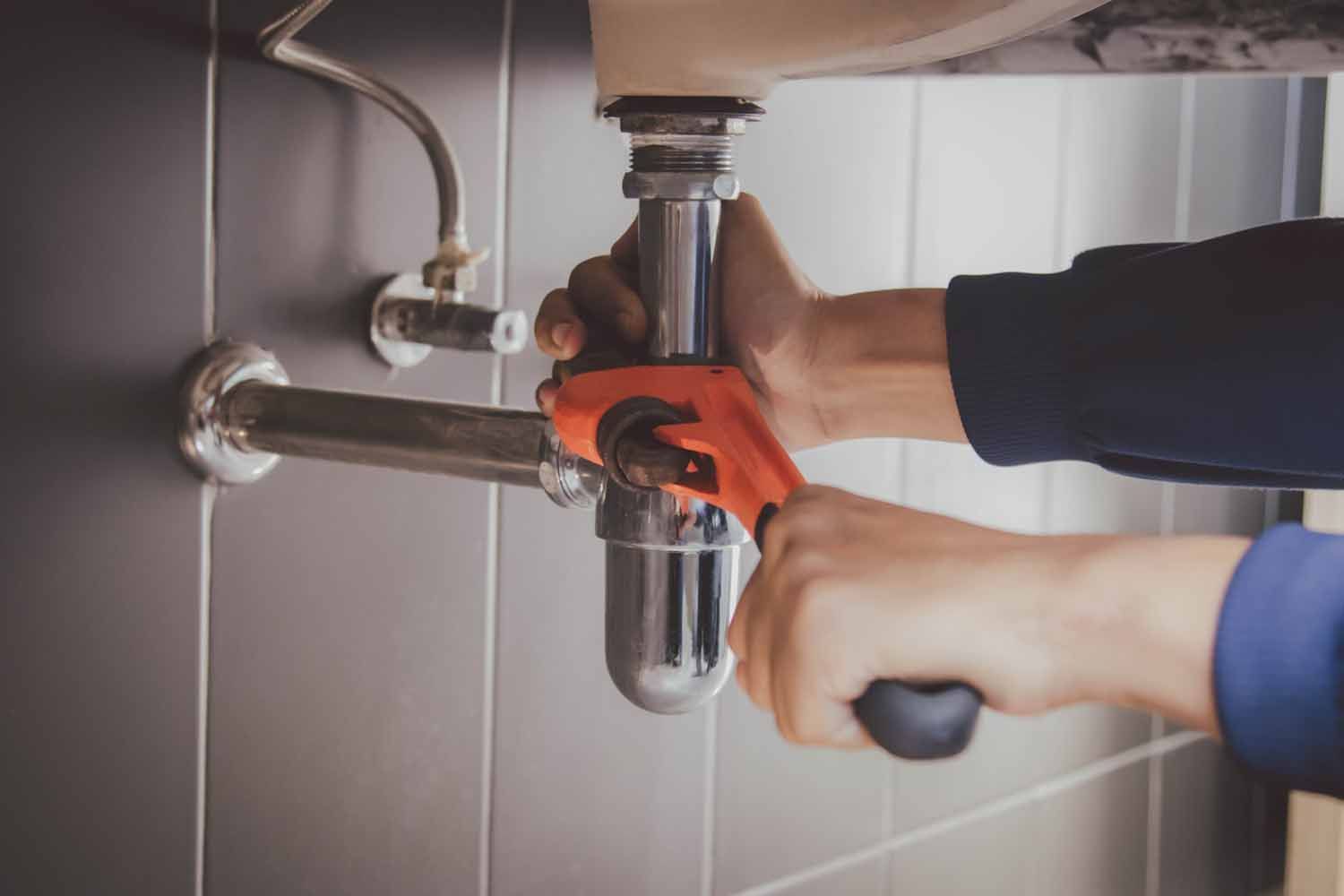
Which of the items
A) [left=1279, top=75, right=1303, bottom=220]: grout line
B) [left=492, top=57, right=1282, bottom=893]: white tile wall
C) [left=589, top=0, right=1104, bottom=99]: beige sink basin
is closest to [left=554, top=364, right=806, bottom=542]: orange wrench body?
[left=589, top=0, right=1104, bottom=99]: beige sink basin

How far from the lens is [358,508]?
79 centimetres

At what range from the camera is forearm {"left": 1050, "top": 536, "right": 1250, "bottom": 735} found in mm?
370

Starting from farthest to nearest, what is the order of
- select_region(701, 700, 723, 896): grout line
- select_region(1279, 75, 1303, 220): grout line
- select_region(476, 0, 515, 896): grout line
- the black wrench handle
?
select_region(1279, 75, 1303, 220): grout line
select_region(701, 700, 723, 896): grout line
select_region(476, 0, 515, 896): grout line
the black wrench handle

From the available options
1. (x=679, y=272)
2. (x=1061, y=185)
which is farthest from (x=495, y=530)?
(x=1061, y=185)

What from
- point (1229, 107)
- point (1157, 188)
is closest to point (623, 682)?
point (1157, 188)

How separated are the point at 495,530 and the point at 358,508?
0.10 meters

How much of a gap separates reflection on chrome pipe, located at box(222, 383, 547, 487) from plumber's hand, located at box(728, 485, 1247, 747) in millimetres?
235

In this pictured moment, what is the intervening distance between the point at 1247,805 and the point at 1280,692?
136 cm

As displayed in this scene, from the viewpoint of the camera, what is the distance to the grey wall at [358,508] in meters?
0.67

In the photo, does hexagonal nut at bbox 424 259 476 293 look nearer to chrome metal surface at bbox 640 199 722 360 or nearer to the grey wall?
the grey wall

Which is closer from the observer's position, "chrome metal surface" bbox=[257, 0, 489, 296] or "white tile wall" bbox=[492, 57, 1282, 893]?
"chrome metal surface" bbox=[257, 0, 489, 296]

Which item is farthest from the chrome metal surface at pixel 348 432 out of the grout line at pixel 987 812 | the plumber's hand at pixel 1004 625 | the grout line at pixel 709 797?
the grout line at pixel 987 812

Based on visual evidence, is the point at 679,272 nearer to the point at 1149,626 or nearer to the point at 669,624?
the point at 669,624

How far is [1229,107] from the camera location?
4.67ft
